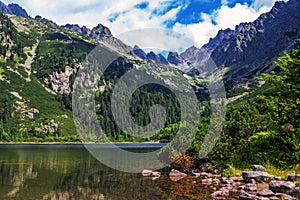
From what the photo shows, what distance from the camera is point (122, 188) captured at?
3494cm

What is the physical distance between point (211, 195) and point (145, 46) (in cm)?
2776

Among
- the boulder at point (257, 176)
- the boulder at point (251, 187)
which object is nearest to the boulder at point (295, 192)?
the boulder at point (251, 187)

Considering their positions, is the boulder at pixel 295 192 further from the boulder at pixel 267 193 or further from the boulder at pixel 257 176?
the boulder at pixel 257 176

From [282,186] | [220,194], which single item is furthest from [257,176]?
[220,194]

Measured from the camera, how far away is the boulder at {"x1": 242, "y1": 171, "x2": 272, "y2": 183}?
33.8 meters

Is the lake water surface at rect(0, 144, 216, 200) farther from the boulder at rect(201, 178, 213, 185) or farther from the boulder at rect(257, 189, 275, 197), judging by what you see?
the boulder at rect(257, 189, 275, 197)

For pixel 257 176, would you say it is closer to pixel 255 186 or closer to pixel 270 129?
pixel 255 186

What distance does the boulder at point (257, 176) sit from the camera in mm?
33812

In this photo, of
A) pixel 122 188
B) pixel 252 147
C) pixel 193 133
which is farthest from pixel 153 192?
pixel 193 133

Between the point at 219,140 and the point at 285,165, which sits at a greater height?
the point at 219,140

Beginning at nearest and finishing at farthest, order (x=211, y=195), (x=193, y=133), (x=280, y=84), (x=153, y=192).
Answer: (x=211, y=195) → (x=153, y=192) → (x=280, y=84) → (x=193, y=133)

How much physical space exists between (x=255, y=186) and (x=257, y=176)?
3.52 m

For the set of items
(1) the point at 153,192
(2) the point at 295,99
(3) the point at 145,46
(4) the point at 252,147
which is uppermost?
(3) the point at 145,46

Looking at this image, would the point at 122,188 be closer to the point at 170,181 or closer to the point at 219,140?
the point at 170,181
